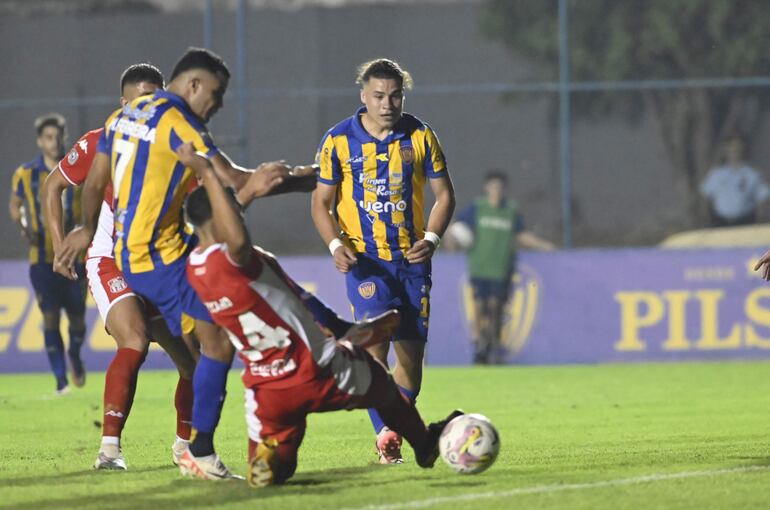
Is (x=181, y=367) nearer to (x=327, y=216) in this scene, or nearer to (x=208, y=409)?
(x=208, y=409)

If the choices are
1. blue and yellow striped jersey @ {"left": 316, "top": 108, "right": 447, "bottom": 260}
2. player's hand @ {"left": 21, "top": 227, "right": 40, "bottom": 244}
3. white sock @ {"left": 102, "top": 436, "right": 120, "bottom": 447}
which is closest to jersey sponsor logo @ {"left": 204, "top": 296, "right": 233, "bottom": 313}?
white sock @ {"left": 102, "top": 436, "right": 120, "bottom": 447}

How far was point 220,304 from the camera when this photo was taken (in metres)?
7.55

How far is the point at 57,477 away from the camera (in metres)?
8.34

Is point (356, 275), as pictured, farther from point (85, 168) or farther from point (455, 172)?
point (455, 172)

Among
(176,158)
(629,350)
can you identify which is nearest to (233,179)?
(176,158)

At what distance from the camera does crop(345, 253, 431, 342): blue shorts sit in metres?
9.12

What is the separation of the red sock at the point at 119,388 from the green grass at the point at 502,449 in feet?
0.82

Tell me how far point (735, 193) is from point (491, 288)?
522 centimetres

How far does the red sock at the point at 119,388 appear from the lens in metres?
8.57

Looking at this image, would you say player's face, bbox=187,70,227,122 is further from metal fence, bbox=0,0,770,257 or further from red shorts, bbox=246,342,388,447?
metal fence, bbox=0,0,770,257

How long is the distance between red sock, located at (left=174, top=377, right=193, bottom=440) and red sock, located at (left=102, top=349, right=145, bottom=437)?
Result: 0.35 metres

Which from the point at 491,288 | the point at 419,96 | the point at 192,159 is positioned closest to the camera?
the point at 192,159

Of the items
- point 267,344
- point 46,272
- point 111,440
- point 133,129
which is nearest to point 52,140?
point 46,272

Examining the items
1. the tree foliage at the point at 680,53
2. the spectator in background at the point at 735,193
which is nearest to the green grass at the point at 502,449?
the spectator in background at the point at 735,193
